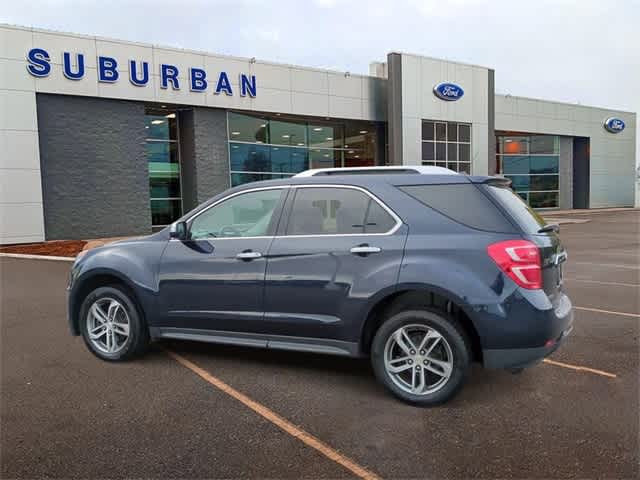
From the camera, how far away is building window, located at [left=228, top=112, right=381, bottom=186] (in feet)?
78.0

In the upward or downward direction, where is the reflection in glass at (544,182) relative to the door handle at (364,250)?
upward

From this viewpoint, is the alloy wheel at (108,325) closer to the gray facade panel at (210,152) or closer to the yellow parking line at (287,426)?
the yellow parking line at (287,426)

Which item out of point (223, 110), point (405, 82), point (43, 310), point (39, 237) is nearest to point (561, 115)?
point (405, 82)

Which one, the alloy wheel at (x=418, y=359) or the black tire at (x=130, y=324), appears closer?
the alloy wheel at (x=418, y=359)

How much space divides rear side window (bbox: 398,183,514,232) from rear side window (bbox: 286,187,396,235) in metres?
0.32

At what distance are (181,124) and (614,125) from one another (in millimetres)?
34121

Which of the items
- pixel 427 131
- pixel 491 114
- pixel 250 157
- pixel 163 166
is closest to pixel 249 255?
pixel 163 166

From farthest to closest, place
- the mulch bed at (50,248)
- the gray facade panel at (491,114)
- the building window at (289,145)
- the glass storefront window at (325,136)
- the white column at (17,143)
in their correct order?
1. the gray facade panel at (491,114)
2. the glass storefront window at (325,136)
3. the building window at (289,145)
4. the white column at (17,143)
5. the mulch bed at (50,248)

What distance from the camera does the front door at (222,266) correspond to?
4.56m

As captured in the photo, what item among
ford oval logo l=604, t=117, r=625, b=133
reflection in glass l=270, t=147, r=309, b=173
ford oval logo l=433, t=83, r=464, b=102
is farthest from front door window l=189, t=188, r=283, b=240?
ford oval logo l=604, t=117, r=625, b=133

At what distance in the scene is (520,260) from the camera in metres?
3.75

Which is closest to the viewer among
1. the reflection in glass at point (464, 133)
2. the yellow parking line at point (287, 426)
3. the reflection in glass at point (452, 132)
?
the yellow parking line at point (287, 426)

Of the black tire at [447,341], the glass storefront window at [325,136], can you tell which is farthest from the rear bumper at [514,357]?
the glass storefront window at [325,136]

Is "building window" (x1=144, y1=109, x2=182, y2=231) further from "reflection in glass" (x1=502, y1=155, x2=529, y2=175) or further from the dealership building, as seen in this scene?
"reflection in glass" (x1=502, y1=155, x2=529, y2=175)
